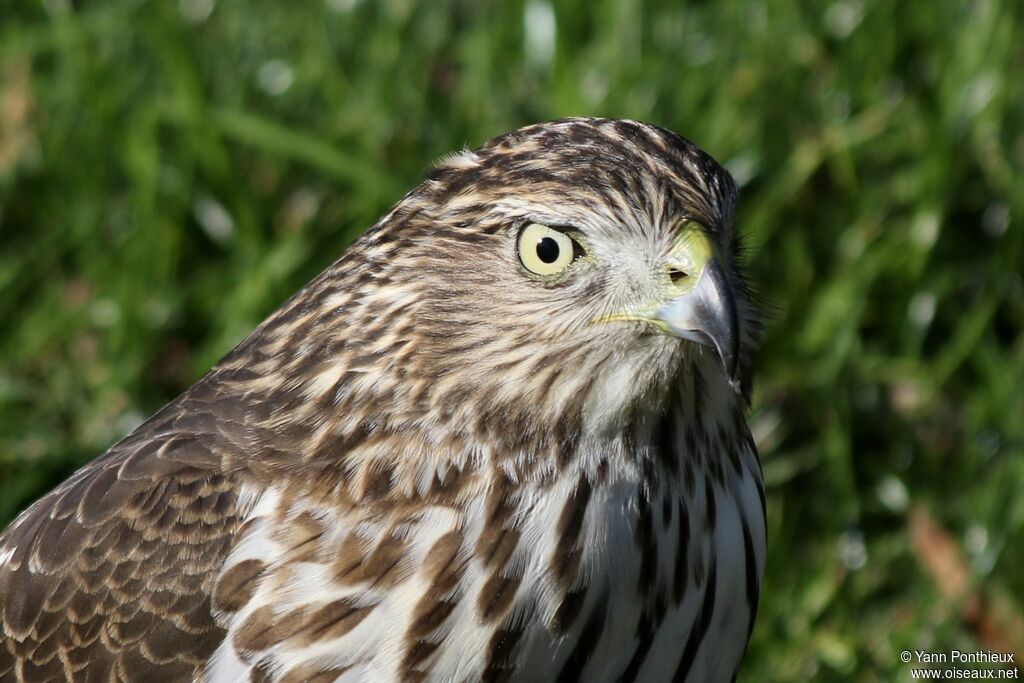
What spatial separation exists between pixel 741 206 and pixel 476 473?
256 cm

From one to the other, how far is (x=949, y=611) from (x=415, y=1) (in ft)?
9.56

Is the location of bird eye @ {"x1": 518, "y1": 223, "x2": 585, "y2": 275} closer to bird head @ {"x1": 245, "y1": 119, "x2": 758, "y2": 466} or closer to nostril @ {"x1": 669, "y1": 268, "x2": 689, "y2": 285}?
bird head @ {"x1": 245, "y1": 119, "x2": 758, "y2": 466}

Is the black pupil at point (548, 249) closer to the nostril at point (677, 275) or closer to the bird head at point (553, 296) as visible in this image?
the bird head at point (553, 296)

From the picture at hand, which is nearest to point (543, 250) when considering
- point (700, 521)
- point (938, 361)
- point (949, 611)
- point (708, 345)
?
point (708, 345)

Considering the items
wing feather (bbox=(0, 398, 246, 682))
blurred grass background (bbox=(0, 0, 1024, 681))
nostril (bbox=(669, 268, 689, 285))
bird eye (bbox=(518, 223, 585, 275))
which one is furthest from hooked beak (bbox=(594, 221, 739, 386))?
blurred grass background (bbox=(0, 0, 1024, 681))

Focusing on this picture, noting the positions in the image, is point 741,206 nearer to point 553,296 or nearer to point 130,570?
point 553,296

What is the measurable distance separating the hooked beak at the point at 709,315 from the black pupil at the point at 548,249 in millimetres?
214

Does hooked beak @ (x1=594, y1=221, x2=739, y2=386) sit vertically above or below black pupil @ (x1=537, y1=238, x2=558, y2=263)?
below

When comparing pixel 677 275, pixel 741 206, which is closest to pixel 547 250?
pixel 677 275

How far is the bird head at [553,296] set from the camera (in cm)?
308

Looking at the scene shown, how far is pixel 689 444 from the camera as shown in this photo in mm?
3248

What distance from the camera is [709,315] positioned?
2.98 metres

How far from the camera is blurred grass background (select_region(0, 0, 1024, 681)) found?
499cm

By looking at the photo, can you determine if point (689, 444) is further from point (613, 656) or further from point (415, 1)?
point (415, 1)
